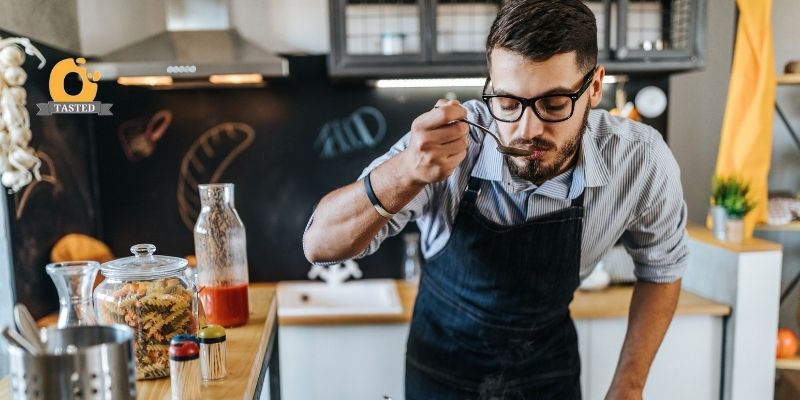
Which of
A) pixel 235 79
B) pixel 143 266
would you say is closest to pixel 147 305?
pixel 143 266

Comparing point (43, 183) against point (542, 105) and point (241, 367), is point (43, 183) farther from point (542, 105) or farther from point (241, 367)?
point (542, 105)

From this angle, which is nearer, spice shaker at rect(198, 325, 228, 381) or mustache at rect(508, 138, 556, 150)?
spice shaker at rect(198, 325, 228, 381)

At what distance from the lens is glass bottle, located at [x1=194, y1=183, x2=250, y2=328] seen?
1.03m

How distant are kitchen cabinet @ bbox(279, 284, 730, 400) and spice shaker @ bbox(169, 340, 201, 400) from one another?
116 centimetres

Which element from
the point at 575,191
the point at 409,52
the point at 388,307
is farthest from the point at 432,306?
the point at 409,52

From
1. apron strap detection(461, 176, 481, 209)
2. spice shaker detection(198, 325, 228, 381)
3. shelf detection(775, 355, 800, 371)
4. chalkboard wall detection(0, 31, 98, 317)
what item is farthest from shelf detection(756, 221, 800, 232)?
chalkboard wall detection(0, 31, 98, 317)

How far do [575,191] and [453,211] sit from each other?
26cm

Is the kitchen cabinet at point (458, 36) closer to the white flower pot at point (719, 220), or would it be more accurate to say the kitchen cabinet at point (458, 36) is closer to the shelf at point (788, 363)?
the white flower pot at point (719, 220)

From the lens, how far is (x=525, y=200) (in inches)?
48.3

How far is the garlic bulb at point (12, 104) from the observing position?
830mm

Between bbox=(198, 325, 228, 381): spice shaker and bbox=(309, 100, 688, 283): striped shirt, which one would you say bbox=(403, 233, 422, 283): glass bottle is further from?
bbox=(198, 325, 228, 381): spice shaker

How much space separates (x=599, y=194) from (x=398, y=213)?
0.46 meters

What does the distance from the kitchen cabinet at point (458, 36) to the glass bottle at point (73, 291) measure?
134 centimetres

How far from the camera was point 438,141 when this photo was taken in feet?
2.71
